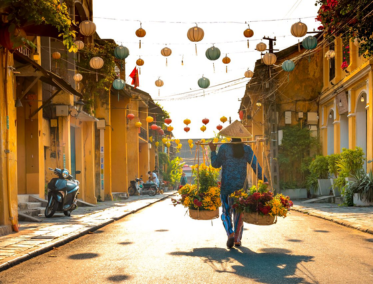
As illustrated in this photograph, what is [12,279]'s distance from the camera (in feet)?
20.5

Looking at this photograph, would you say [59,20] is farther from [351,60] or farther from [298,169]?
[298,169]

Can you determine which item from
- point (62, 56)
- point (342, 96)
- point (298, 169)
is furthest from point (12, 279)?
point (298, 169)

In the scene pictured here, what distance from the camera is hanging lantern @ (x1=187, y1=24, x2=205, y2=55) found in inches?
546

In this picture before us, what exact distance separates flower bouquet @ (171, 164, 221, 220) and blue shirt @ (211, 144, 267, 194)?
0.20 meters

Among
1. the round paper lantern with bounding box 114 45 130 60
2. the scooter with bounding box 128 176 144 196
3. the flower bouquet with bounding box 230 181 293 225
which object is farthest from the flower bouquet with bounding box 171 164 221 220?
the scooter with bounding box 128 176 144 196

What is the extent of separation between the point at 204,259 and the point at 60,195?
8.53 m

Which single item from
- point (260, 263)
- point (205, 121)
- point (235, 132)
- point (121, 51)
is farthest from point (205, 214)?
point (205, 121)

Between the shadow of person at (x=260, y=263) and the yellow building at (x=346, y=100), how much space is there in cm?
1259

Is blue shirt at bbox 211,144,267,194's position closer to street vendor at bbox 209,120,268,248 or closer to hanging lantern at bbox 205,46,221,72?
street vendor at bbox 209,120,268,248

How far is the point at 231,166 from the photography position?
9305 mm

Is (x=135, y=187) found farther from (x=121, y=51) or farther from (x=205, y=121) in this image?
(x=121, y=51)

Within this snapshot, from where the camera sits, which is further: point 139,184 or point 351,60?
point 139,184

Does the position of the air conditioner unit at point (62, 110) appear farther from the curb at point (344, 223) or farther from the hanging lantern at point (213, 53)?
the curb at point (344, 223)

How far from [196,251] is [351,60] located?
15866 mm
